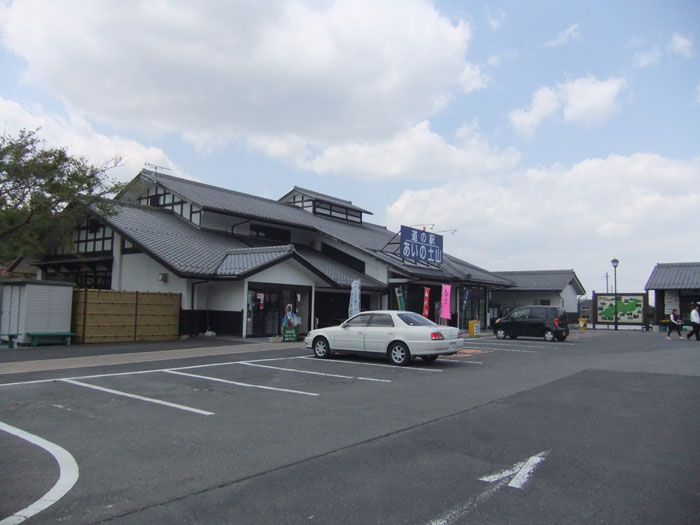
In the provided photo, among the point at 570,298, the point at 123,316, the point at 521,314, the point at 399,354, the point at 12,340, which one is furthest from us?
the point at 570,298

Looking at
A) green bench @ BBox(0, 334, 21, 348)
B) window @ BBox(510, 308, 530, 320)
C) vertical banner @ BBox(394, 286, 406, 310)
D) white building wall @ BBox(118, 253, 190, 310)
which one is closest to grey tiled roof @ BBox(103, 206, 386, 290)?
white building wall @ BBox(118, 253, 190, 310)

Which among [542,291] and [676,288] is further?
[542,291]

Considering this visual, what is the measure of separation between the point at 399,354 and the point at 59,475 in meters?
9.55

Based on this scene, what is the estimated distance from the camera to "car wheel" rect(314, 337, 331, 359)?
1546 centimetres

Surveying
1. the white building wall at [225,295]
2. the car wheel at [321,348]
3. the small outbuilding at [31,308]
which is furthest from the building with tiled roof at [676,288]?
the small outbuilding at [31,308]

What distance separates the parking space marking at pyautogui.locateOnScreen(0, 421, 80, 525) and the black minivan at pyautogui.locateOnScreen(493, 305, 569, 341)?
21385 mm

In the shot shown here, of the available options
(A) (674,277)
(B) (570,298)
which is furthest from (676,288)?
(B) (570,298)

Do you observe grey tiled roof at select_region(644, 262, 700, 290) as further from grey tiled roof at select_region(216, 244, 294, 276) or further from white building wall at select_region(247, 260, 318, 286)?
grey tiled roof at select_region(216, 244, 294, 276)

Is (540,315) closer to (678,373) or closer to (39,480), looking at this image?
(678,373)

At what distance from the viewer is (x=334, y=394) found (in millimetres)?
9852

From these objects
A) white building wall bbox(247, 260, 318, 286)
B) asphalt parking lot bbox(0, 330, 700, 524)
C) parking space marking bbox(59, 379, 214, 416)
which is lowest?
parking space marking bbox(59, 379, 214, 416)

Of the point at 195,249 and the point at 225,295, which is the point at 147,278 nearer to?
the point at 195,249

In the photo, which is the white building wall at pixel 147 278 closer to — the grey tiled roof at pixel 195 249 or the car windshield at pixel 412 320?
the grey tiled roof at pixel 195 249

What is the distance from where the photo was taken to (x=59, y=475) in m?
5.31
